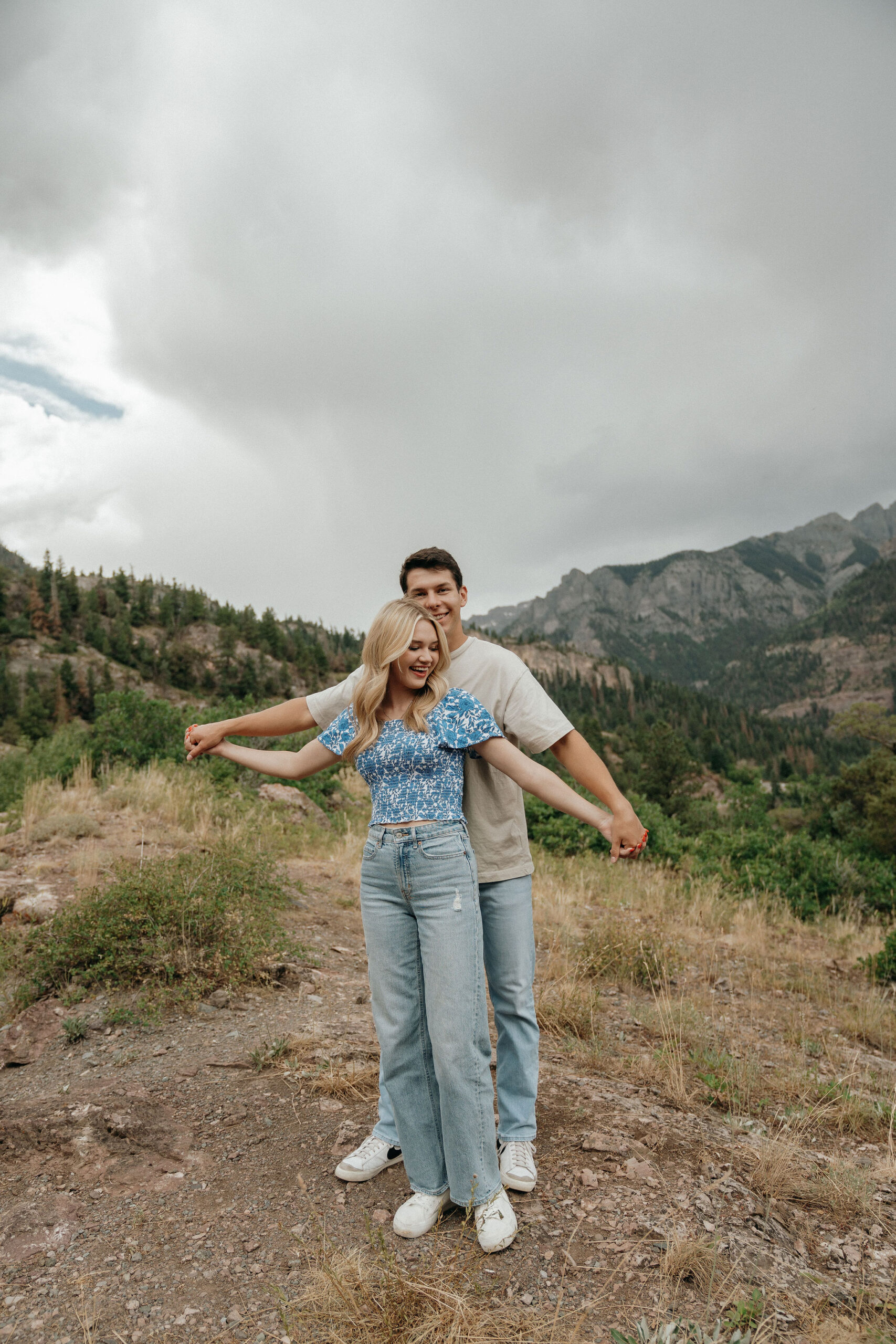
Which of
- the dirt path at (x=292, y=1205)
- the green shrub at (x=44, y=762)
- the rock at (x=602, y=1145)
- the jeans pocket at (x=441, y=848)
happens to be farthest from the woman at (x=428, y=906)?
the green shrub at (x=44, y=762)

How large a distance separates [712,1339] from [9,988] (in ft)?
15.0

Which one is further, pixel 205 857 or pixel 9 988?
pixel 205 857

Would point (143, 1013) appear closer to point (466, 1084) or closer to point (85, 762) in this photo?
point (466, 1084)

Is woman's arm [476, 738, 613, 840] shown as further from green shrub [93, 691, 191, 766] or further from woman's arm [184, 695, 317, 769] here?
green shrub [93, 691, 191, 766]

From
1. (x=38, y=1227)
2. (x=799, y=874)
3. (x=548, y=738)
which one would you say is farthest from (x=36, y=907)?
(x=799, y=874)

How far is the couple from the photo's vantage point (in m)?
2.48

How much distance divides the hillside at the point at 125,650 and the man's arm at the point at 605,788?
43110 millimetres

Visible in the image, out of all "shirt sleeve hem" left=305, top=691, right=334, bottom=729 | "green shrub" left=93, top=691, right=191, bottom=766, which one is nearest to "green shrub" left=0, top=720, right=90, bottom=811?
"green shrub" left=93, top=691, right=191, bottom=766

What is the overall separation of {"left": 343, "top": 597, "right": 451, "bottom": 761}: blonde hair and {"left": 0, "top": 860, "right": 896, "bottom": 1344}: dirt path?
179cm

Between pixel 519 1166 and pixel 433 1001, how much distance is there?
0.95 meters

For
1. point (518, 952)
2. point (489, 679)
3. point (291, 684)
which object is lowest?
point (518, 952)

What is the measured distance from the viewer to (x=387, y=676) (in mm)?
2656

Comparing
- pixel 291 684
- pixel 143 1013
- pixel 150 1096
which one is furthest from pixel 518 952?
pixel 291 684

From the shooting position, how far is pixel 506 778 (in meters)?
2.94
